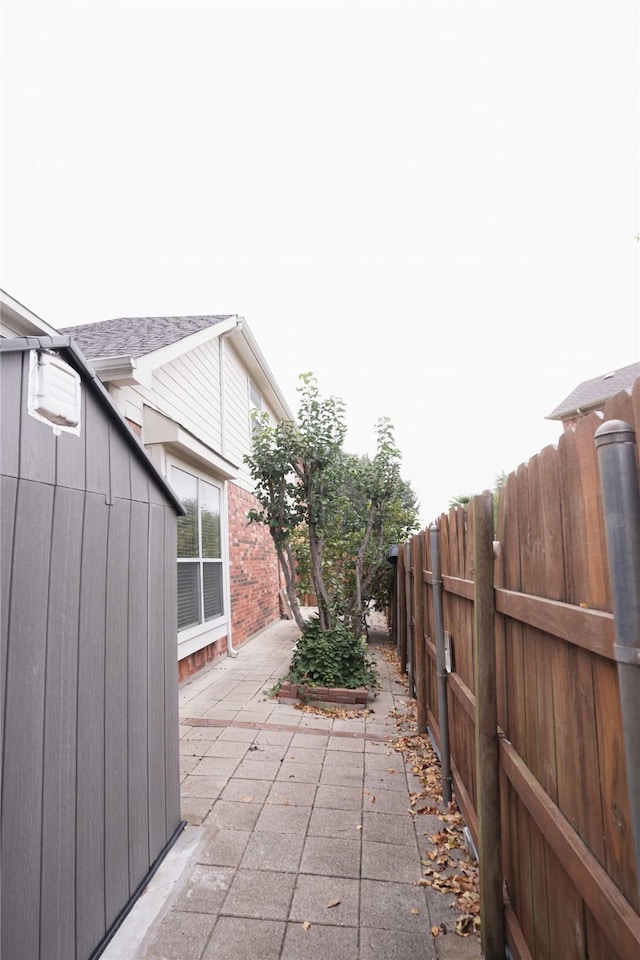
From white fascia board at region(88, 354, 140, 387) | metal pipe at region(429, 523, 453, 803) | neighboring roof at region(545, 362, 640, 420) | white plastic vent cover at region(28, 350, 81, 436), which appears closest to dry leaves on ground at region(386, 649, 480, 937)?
metal pipe at region(429, 523, 453, 803)

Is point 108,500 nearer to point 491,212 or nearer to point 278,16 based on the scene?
point 278,16

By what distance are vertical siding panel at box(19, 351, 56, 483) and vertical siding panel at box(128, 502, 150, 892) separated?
681 millimetres

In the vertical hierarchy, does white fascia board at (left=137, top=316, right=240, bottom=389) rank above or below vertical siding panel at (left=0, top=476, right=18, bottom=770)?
above

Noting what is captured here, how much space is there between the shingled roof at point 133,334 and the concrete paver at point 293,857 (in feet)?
13.1

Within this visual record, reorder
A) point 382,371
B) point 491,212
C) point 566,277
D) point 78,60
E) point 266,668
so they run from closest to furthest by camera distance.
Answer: point 78,60 < point 266,668 < point 491,212 < point 566,277 < point 382,371

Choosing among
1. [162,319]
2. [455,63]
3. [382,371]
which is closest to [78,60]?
[162,319]

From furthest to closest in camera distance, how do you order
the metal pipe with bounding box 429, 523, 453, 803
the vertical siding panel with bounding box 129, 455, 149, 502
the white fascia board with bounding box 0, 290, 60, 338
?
the white fascia board with bounding box 0, 290, 60, 338 < the metal pipe with bounding box 429, 523, 453, 803 < the vertical siding panel with bounding box 129, 455, 149, 502

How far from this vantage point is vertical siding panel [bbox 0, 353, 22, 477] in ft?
4.88

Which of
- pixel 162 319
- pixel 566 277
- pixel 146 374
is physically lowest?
pixel 146 374

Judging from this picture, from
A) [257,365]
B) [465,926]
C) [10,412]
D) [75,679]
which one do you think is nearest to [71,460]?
[10,412]

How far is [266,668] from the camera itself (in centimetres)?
691

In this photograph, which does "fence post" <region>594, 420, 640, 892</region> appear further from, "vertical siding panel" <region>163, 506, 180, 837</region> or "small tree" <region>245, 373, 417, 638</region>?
"small tree" <region>245, 373, 417, 638</region>

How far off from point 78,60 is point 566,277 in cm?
1282

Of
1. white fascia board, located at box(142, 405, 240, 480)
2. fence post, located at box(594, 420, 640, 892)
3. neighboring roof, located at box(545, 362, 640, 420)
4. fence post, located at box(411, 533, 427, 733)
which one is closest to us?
fence post, located at box(594, 420, 640, 892)
